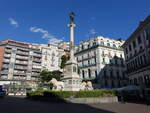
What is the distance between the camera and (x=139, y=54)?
122 feet

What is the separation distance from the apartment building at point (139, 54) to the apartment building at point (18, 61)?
4465 centimetres

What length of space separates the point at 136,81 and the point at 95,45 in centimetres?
2083

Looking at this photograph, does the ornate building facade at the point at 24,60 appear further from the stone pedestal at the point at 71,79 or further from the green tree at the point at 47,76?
A: the stone pedestal at the point at 71,79

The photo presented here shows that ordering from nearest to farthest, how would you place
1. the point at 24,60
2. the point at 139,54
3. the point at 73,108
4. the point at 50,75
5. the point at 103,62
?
the point at 73,108 < the point at 139,54 < the point at 50,75 < the point at 103,62 < the point at 24,60

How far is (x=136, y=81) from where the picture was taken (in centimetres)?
3947

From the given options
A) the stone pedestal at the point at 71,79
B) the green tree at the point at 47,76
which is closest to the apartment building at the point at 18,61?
the green tree at the point at 47,76

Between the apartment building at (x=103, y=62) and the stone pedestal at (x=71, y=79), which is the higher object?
the apartment building at (x=103, y=62)

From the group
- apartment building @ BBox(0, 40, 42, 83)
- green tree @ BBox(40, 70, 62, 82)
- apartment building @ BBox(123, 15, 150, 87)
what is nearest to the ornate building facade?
apartment building @ BBox(0, 40, 42, 83)

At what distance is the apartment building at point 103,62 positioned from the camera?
52.0 m

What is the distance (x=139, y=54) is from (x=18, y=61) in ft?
175

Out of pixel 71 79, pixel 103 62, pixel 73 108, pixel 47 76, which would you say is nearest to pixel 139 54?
pixel 103 62

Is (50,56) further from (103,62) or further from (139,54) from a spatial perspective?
(139,54)

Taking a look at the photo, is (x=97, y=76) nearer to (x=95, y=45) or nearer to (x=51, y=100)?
(x=95, y=45)

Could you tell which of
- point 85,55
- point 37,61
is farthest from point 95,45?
point 37,61
